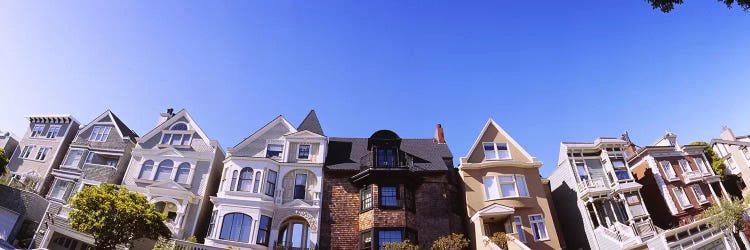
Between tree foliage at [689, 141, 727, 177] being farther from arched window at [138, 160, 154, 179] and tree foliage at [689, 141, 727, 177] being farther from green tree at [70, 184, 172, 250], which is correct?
arched window at [138, 160, 154, 179]

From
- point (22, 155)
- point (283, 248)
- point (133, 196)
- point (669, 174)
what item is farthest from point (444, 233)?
point (22, 155)

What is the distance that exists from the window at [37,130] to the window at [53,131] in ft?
2.69

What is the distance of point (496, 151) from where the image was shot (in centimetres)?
3391

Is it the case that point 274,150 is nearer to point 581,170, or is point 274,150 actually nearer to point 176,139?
point 176,139

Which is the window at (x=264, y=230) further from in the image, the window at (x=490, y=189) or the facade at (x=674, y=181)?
the facade at (x=674, y=181)

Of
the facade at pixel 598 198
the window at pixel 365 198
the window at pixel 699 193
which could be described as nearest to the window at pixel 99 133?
the window at pixel 365 198

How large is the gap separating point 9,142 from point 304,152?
1222 inches

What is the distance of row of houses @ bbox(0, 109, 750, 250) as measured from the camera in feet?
94.0

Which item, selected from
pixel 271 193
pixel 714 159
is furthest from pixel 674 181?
pixel 271 193

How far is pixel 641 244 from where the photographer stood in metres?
26.8

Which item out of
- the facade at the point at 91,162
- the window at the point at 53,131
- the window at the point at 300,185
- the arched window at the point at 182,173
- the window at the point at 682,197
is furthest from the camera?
the window at the point at 53,131

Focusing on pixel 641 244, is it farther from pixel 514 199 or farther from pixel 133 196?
pixel 133 196

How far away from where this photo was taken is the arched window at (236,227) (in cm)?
2805

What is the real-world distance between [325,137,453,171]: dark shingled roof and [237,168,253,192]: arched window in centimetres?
574
